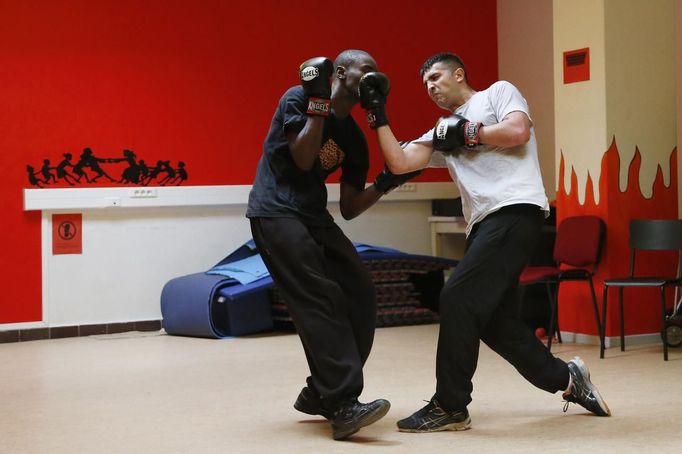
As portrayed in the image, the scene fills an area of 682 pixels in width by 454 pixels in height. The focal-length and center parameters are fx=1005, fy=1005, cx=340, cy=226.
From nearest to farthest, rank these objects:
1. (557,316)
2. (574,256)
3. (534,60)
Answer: (574,256), (557,316), (534,60)

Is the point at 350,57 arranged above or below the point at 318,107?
above

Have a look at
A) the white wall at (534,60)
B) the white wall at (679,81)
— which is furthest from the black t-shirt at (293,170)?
the white wall at (534,60)

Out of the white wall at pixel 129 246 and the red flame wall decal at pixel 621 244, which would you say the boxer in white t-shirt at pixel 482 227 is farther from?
the white wall at pixel 129 246

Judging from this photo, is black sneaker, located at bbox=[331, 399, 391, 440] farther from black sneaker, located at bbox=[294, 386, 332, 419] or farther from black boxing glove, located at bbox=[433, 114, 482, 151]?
black boxing glove, located at bbox=[433, 114, 482, 151]

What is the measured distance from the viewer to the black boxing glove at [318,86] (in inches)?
153

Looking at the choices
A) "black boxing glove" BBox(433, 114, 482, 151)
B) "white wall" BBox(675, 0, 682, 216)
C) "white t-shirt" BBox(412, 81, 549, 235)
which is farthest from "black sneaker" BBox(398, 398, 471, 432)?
"white wall" BBox(675, 0, 682, 216)

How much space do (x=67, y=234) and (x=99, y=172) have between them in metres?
0.56

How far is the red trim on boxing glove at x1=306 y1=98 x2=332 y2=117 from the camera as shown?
388cm

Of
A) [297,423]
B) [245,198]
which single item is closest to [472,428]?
[297,423]

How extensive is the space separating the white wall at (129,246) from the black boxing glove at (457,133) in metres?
4.64

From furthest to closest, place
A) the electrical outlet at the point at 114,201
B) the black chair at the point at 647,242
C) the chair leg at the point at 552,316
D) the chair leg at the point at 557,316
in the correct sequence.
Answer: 1. the electrical outlet at the point at 114,201
2. the chair leg at the point at 557,316
3. the chair leg at the point at 552,316
4. the black chair at the point at 647,242

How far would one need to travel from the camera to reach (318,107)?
388 cm

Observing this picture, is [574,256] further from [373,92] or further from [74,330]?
[74,330]

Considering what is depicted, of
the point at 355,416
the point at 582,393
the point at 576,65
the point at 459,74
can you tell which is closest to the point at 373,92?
the point at 459,74
